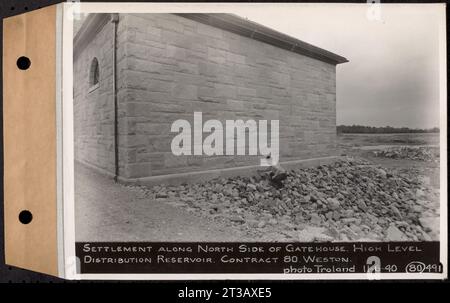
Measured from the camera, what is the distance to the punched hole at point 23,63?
73.8 inches

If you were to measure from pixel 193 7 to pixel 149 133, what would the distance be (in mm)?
865

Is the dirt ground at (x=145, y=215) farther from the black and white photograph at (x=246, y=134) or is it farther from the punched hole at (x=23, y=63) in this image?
the punched hole at (x=23, y=63)

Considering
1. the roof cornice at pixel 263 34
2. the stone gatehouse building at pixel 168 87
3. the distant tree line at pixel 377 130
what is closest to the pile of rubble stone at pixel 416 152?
the distant tree line at pixel 377 130

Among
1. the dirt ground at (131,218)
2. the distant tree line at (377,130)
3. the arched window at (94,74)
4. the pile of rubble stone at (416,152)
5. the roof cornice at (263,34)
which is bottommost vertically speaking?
the dirt ground at (131,218)

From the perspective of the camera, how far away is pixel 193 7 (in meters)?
1.82

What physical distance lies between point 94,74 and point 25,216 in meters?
1.07

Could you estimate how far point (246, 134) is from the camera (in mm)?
1896

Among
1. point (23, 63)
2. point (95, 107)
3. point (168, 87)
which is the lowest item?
point (95, 107)

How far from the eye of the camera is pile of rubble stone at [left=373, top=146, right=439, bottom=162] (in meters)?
1.84

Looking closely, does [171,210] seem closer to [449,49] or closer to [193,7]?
[193,7]

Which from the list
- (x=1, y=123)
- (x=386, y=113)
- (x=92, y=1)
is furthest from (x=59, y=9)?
(x=386, y=113)

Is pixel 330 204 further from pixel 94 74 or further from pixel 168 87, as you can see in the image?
pixel 94 74

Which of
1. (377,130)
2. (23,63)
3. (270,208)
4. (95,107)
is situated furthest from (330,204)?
(23,63)

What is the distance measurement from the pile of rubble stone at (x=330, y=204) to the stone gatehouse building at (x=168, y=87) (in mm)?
176
